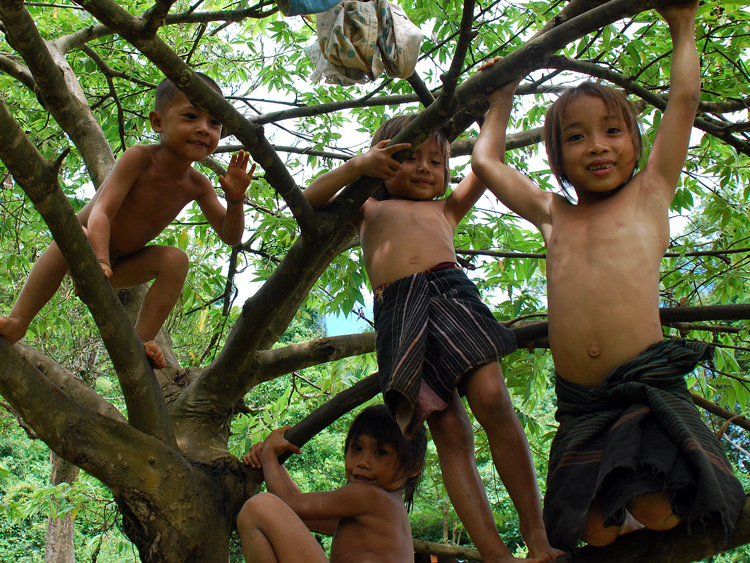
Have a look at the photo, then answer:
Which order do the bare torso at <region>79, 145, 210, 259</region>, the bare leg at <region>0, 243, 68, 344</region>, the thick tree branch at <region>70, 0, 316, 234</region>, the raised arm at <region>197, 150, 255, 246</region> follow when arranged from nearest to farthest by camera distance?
the thick tree branch at <region>70, 0, 316, 234</region>
the bare leg at <region>0, 243, 68, 344</region>
the raised arm at <region>197, 150, 255, 246</region>
the bare torso at <region>79, 145, 210, 259</region>

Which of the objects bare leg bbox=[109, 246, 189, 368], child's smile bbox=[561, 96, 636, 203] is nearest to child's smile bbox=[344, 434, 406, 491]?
bare leg bbox=[109, 246, 189, 368]

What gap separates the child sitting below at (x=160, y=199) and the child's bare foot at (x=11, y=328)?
0.32 m

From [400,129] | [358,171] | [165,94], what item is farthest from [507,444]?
[165,94]

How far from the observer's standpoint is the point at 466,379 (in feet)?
7.12

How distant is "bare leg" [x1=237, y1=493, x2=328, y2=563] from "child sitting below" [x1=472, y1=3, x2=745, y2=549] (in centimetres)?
85

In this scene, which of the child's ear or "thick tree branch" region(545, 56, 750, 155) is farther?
the child's ear

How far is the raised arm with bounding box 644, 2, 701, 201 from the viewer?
1.96 metres

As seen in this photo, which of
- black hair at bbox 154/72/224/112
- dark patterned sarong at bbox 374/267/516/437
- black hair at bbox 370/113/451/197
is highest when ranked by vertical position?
black hair at bbox 154/72/224/112

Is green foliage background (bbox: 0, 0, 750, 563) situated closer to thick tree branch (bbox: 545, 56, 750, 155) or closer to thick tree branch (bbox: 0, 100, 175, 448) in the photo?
thick tree branch (bbox: 545, 56, 750, 155)

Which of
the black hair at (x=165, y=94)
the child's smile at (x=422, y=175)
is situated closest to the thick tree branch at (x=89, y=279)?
the black hair at (x=165, y=94)

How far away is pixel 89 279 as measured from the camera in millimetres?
1920

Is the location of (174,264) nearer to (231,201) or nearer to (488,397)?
(231,201)

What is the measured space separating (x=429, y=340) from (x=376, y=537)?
0.82 metres

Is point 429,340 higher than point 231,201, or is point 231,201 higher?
point 231,201
